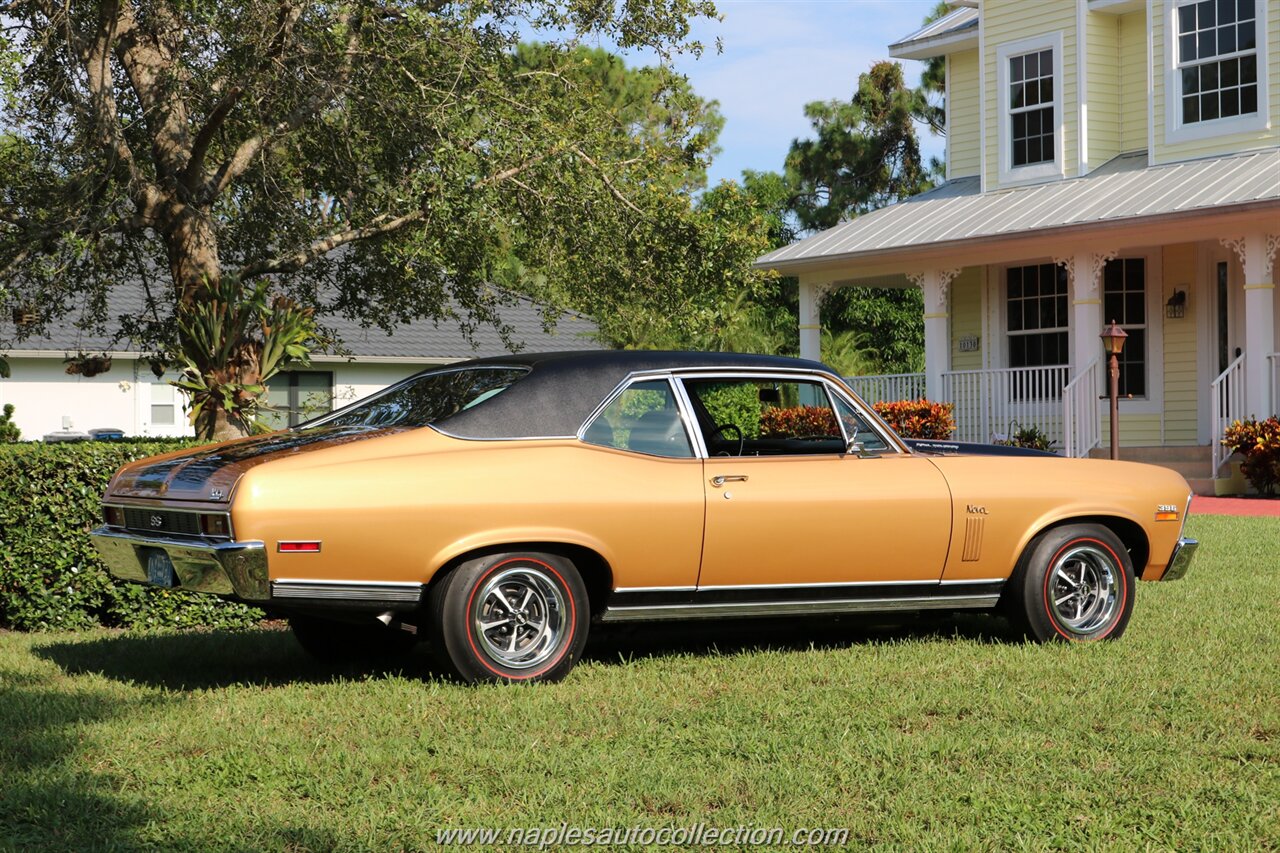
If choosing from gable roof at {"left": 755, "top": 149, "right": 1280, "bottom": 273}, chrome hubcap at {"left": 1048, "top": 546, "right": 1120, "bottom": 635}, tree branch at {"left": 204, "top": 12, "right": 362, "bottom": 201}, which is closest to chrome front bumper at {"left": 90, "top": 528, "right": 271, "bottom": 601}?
chrome hubcap at {"left": 1048, "top": 546, "right": 1120, "bottom": 635}

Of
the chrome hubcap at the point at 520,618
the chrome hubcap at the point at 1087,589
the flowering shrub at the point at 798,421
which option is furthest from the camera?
the flowering shrub at the point at 798,421

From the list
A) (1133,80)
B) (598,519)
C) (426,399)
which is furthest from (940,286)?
(598,519)

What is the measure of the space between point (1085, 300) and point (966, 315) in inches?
140

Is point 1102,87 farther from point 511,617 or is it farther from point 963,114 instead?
point 511,617

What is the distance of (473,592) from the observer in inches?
255

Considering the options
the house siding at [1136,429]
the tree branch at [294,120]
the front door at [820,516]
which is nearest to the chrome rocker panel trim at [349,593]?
the front door at [820,516]

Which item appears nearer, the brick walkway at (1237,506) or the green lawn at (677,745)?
the green lawn at (677,745)

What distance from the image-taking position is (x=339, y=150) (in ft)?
48.0

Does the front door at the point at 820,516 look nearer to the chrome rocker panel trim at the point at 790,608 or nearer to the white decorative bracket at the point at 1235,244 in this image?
the chrome rocker panel trim at the point at 790,608

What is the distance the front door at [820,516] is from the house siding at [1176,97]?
13885 mm

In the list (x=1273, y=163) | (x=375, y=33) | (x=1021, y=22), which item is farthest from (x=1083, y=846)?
(x=1021, y=22)

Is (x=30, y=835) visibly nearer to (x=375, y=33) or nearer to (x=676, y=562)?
(x=676, y=562)

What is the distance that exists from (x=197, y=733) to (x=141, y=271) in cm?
1074

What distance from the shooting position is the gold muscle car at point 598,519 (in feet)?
20.5
